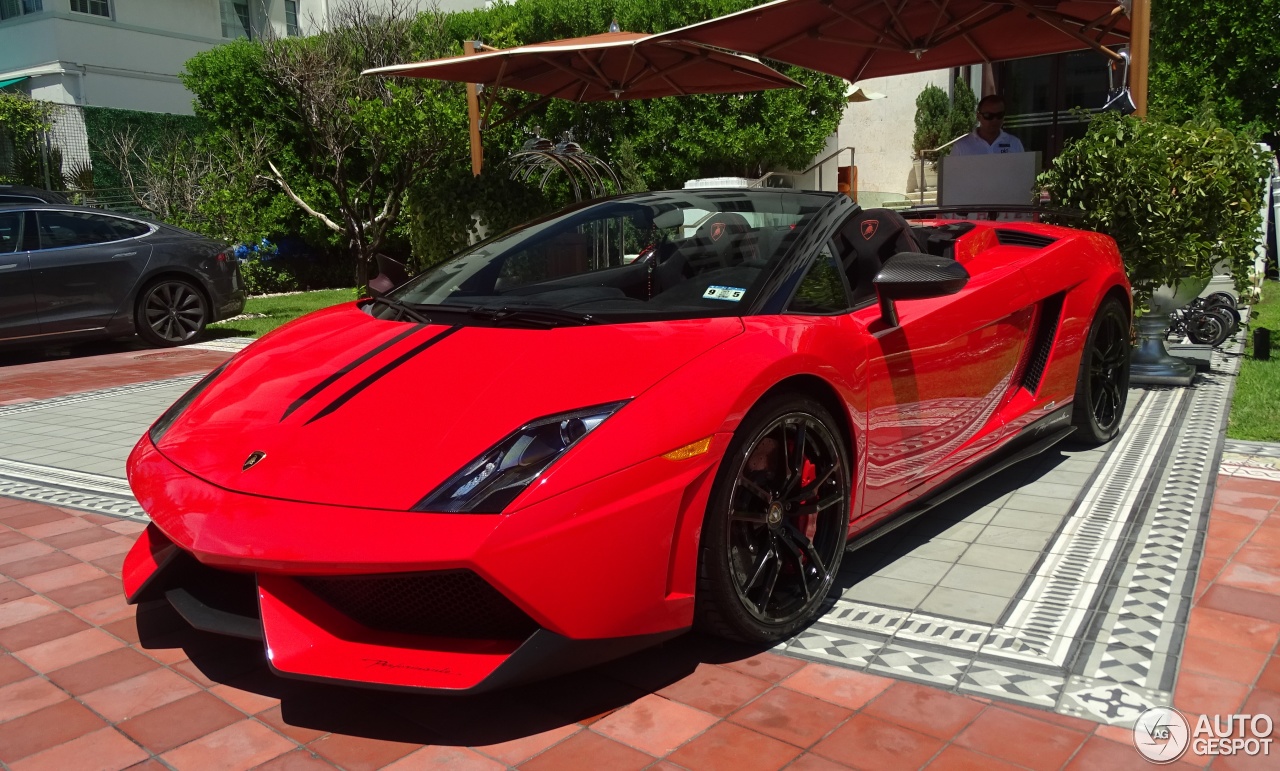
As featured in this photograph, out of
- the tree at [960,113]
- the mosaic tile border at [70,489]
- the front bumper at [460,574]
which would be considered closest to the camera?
the front bumper at [460,574]

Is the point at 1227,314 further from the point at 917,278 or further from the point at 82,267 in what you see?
the point at 82,267

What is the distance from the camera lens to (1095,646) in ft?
9.31

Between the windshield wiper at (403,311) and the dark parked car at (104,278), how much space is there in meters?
6.76

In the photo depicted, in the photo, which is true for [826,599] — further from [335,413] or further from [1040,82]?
[1040,82]

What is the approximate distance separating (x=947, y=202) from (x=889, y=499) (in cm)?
565

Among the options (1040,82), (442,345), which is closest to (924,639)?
(442,345)

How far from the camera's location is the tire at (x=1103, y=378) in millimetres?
4684

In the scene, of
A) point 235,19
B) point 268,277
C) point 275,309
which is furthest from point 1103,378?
point 235,19

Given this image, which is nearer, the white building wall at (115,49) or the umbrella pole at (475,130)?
the umbrella pole at (475,130)

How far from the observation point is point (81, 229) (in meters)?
9.23

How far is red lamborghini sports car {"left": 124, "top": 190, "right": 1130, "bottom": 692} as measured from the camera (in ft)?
7.48

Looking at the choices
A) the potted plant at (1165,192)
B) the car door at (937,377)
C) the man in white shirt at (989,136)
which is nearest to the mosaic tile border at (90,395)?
the car door at (937,377)

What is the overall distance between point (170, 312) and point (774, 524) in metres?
8.37

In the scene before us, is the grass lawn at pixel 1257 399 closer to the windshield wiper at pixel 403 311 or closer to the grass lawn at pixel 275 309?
the windshield wiper at pixel 403 311
